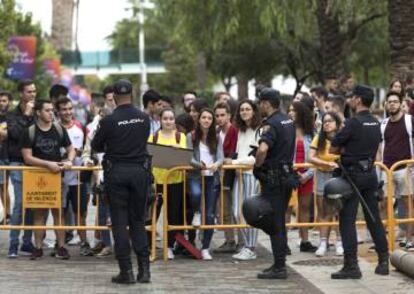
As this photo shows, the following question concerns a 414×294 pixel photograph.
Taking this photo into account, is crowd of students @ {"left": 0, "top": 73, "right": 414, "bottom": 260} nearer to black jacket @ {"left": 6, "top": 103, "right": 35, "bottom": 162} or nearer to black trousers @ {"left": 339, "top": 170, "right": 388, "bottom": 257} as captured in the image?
black jacket @ {"left": 6, "top": 103, "right": 35, "bottom": 162}

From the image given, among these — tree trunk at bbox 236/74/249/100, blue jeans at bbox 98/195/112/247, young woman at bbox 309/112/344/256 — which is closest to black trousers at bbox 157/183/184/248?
blue jeans at bbox 98/195/112/247

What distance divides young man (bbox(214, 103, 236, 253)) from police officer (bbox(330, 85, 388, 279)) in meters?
2.24

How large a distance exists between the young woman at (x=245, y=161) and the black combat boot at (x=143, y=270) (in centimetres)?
201

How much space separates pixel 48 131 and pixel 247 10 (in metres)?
14.7

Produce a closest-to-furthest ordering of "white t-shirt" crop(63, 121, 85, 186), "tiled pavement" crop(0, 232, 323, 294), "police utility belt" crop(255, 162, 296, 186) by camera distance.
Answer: "tiled pavement" crop(0, 232, 323, 294)
"police utility belt" crop(255, 162, 296, 186)
"white t-shirt" crop(63, 121, 85, 186)

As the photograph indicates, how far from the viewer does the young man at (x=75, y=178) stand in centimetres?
1286

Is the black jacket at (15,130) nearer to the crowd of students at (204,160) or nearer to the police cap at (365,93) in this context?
the crowd of students at (204,160)

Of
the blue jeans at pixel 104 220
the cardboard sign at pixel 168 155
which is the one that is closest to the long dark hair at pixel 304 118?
the cardboard sign at pixel 168 155

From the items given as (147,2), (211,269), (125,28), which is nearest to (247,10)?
(211,269)

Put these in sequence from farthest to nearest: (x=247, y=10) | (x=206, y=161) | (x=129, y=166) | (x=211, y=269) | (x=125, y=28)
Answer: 1. (x=125, y=28)
2. (x=247, y=10)
3. (x=206, y=161)
4. (x=211, y=269)
5. (x=129, y=166)

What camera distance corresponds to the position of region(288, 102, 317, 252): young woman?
12984 mm

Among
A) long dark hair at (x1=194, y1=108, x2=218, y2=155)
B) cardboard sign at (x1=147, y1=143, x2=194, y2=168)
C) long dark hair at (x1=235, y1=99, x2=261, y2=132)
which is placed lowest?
cardboard sign at (x1=147, y1=143, x2=194, y2=168)

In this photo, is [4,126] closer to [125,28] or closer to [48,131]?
[48,131]

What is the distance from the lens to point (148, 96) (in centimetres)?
1349
